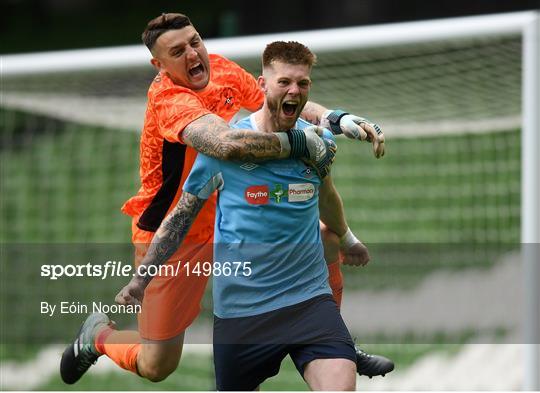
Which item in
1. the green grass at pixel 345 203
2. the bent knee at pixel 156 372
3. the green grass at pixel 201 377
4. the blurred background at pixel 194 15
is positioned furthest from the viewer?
the blurred background at pixel 194 15

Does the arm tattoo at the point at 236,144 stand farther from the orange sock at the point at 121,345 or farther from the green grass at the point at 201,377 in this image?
the green grass at the point at 201,377

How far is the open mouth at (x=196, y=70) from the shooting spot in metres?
3.63

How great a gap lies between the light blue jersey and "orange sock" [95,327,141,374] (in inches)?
26.7

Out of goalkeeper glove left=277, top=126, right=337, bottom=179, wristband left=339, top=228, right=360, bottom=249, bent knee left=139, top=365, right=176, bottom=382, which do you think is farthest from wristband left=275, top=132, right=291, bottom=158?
bent knee left=139, top=365, right=176, bottom=382

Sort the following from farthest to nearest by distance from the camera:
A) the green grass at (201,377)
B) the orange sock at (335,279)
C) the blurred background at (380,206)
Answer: the green grass at (201,377), the blurred background at (380,206), the orange sock at (335,279)

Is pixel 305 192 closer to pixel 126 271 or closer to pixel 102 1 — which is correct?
pixel 126 271

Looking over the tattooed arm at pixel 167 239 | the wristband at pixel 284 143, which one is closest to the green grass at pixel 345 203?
the tattooed arm at pixel 167 239

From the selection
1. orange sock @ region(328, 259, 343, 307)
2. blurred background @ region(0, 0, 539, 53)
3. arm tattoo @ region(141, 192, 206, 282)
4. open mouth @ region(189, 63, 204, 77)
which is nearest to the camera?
arm tattoo @ region(141, 192, 206, 282)

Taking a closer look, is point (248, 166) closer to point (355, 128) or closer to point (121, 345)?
point (355, 128)

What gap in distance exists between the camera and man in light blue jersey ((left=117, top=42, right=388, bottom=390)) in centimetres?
340

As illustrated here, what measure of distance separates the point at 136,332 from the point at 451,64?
1.81m

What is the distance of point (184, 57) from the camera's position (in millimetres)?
3607

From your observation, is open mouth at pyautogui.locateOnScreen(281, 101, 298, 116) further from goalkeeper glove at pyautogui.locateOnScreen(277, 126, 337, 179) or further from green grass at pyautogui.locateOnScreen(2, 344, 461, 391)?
green grass at pyautogui.locateOnScreen(2, 344, 461, 391)

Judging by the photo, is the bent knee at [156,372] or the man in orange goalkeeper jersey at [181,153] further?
the bent knee at [156,372]
